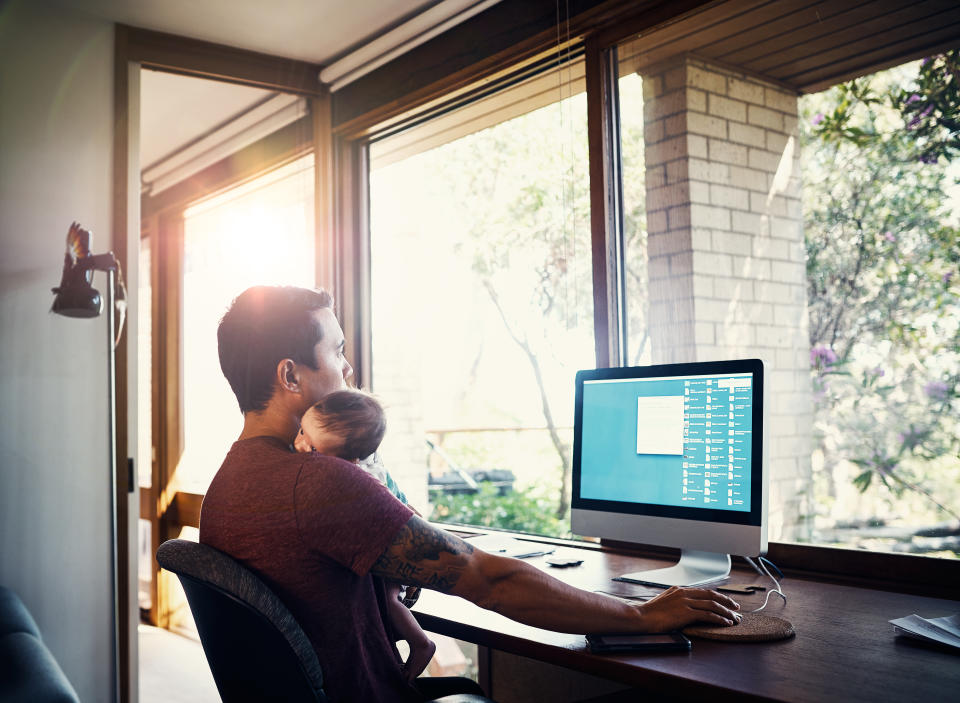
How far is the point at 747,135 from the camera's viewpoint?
7.50ft

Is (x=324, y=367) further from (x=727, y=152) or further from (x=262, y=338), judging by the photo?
(x=727, y=152)

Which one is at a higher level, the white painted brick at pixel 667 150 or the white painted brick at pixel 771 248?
the white painted brick at pixel 667 150

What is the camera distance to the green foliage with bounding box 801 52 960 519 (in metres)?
1.87

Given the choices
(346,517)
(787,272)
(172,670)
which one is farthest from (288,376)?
(172,670)

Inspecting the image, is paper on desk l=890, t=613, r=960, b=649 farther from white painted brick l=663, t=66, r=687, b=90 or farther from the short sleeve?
white painted brick l=663, t=66, r=687, b=90

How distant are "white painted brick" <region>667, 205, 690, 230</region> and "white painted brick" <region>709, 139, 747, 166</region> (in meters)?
0.16

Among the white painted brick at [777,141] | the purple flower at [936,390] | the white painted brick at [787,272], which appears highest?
the white painted brick at [777,141]

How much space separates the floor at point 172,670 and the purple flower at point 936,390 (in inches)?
130

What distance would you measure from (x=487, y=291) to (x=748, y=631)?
8.02 ft

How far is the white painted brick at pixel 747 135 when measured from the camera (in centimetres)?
225

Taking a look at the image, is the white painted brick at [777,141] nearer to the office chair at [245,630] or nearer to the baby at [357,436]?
the baby at [357,436]

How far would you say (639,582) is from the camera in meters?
1.90

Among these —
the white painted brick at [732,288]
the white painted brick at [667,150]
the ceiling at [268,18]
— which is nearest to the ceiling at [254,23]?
the ceiling at [268,18]

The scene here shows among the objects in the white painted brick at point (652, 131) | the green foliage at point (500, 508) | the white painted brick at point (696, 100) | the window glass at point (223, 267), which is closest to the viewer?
the white painted brick at point (696, 100)
